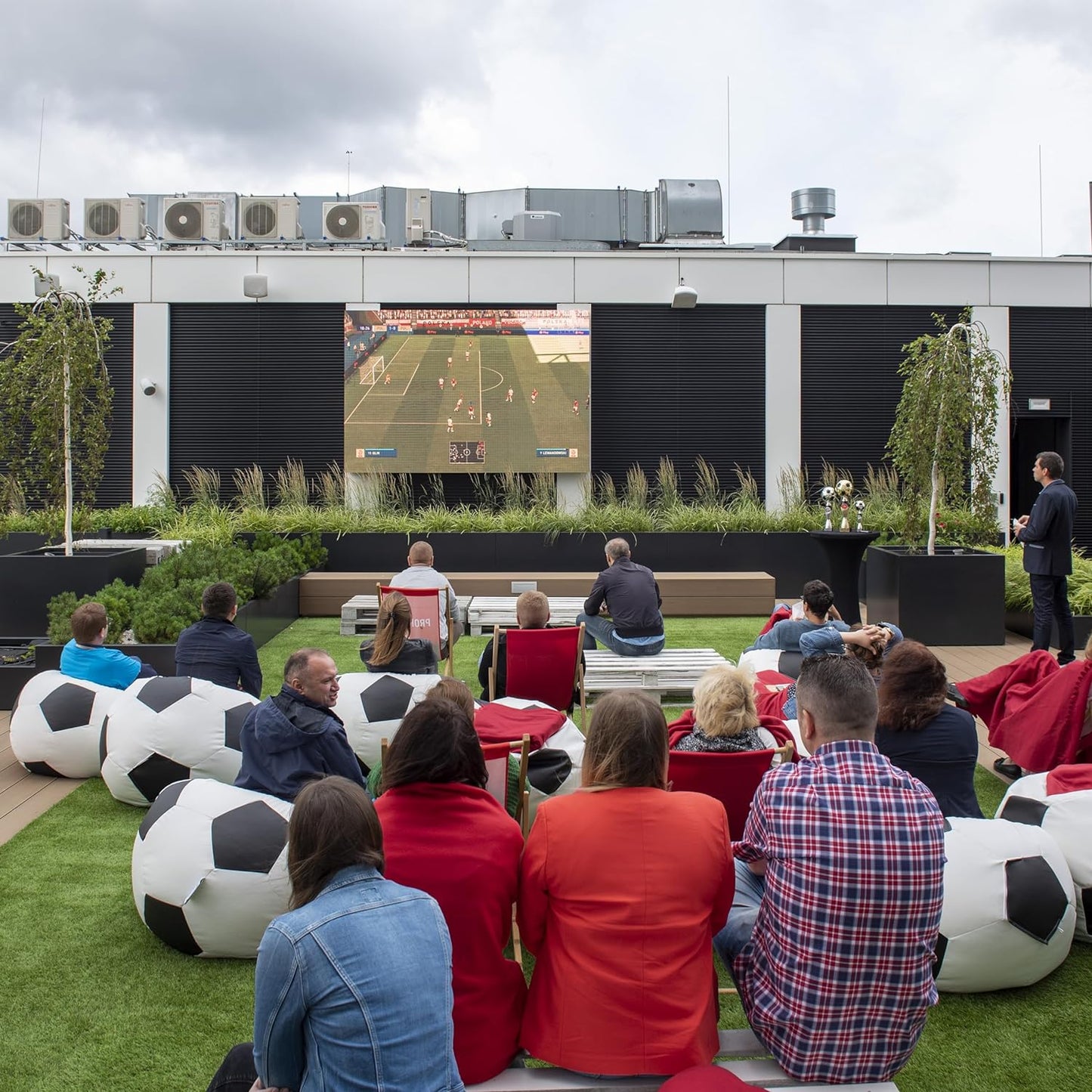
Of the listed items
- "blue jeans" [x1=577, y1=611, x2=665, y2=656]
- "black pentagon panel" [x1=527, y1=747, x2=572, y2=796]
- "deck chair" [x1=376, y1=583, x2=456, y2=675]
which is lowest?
"black pentagon panel" [x1=527, y1=747, x2=572, y2=796]

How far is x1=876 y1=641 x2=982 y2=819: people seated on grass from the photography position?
3314mm

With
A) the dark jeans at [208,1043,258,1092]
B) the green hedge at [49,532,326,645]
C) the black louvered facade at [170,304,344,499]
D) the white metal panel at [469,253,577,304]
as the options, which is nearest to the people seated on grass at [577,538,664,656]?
the green hedge at [49,532,326,645]

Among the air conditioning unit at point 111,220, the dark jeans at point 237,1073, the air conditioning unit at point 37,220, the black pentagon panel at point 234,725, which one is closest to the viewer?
the dark jeans at point 237,1073

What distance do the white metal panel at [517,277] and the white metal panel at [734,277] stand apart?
1.87 meters

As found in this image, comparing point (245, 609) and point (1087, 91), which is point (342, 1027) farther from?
point (1087, 91)

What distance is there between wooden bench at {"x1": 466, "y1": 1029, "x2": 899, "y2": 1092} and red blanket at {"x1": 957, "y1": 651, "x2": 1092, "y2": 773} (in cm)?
257

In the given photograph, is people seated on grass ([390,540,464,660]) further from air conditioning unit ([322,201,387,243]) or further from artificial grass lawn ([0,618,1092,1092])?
air conditioning unit ([322,201,387,243])

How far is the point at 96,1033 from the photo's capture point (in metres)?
2.74

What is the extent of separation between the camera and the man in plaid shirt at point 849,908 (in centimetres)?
202

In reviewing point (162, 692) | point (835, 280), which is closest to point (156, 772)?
point (162, 692)

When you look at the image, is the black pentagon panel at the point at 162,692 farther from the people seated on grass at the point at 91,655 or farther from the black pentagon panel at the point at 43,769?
the black pentagon panel at the point at 43,769

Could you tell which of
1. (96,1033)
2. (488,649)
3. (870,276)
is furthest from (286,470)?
(96,1033)

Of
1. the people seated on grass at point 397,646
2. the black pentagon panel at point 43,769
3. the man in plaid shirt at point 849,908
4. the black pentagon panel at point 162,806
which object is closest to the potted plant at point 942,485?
the people seated on grass at point 397,646

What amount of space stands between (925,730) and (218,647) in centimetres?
332
